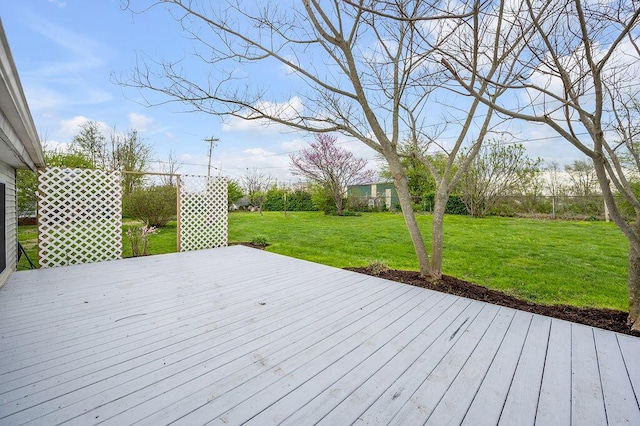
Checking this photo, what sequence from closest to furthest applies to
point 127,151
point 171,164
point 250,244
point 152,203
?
1. point 250,244
2. point 152,203
3. point 127,151
4. point 171,164

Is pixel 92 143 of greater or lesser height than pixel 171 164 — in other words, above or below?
above

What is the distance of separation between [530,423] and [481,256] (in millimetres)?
4273

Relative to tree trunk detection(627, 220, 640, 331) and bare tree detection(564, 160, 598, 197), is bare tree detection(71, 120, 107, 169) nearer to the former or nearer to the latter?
tree trunk detection(627, 220, 640, 331)

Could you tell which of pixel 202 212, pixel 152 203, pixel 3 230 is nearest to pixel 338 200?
pixel 152 203

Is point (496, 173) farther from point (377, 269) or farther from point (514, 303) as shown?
point (514, 303)

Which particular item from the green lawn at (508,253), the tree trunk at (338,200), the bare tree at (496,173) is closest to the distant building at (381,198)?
the tree trunk at (338,200)

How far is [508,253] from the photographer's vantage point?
5301 mm

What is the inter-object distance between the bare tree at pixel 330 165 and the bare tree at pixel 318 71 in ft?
32.8

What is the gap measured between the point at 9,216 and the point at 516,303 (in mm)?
6260

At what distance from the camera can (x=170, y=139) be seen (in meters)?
12.5

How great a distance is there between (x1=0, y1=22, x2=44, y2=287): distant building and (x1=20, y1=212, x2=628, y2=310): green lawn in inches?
80.5

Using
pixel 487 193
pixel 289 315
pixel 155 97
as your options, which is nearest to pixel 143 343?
pixel 289 315

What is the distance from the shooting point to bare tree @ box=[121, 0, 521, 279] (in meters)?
3.23

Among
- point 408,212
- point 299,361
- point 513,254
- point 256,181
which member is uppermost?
point 256,181
